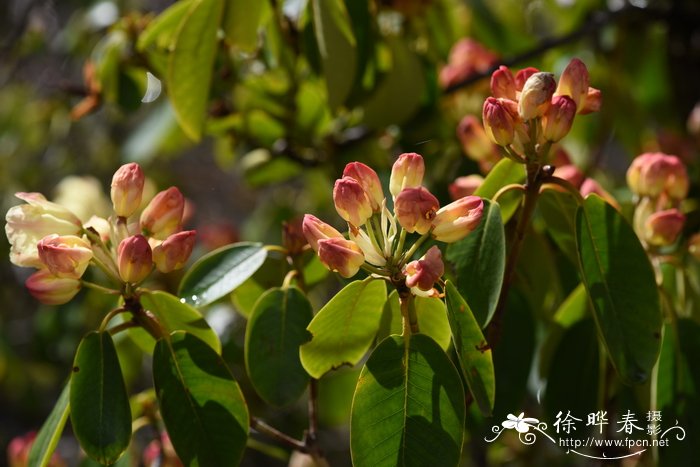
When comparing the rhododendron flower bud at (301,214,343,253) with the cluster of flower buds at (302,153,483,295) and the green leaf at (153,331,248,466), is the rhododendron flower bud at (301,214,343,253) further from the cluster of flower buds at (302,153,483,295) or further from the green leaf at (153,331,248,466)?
the green leaf at (153,331,248,466)

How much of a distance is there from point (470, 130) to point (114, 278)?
522 millimetres

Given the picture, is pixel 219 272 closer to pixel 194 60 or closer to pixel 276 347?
pixel 276 347

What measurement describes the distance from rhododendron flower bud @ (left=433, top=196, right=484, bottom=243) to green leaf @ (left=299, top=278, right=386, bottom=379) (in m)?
0.08

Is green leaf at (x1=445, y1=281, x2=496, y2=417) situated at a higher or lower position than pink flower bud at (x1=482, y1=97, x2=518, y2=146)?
lower

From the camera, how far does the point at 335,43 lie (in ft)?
3.96

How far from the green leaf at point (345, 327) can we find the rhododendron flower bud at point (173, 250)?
0.14 metres

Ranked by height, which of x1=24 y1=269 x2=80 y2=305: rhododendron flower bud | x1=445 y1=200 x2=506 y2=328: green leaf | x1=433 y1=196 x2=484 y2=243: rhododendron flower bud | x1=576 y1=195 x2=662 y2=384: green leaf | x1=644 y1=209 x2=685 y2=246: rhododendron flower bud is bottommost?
x1=644 y1=209 x2=685 y2=246: rhododendron flower bud

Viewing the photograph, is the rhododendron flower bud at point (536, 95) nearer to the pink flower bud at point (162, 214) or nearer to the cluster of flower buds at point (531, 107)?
the cluster of flower buds at point (531, 107)

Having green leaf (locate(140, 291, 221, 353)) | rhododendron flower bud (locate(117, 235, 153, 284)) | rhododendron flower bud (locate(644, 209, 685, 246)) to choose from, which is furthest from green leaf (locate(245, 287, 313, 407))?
rhododendron flower bud (locate(644, 209, 685, 246))

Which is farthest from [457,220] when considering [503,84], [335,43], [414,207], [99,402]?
[335,43]

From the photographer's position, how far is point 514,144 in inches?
33.6

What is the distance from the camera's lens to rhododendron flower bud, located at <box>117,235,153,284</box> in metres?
0.81

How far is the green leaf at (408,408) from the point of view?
30.2 inches

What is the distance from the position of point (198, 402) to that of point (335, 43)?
560 mm
